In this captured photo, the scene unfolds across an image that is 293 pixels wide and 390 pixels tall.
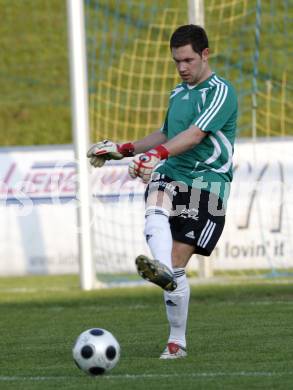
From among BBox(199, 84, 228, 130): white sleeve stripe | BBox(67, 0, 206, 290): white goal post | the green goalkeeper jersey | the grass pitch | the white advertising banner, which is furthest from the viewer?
the white advertising banner

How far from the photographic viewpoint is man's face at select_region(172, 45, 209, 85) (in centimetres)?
733

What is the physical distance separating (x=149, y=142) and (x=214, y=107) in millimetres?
684

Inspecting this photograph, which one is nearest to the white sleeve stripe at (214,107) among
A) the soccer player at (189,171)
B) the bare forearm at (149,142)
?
the soccer player at (189,171)

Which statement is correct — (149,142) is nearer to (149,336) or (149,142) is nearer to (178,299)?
(178,299)

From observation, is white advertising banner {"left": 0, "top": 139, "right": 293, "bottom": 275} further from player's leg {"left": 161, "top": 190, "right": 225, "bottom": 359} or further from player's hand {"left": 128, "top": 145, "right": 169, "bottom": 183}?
player's hand {"left": 128, "top": 145, "right": 169, "bottom": 183}

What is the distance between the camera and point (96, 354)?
6.46 m

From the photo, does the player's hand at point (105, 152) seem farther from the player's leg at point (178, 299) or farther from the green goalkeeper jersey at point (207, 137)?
the player's leg at point (178, 299)

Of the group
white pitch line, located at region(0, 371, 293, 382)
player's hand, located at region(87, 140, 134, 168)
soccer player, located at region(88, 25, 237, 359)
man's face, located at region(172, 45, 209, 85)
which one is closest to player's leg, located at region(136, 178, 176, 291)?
soccer player, located at region(88, 25, 237, 359)

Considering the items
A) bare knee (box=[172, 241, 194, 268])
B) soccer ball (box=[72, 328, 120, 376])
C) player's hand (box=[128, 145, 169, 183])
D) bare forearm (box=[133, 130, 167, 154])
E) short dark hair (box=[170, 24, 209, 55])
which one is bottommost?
soccer ball (box=[72, 328, 120, 376])

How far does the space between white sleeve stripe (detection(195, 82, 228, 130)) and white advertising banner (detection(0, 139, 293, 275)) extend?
6162 mm

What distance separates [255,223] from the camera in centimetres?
1459

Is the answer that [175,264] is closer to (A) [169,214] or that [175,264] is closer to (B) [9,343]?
(A) [169,214]

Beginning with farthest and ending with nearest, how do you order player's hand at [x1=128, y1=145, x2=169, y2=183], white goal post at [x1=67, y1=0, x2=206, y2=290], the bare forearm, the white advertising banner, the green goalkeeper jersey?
the white advertising banner, white goal post at [x1=67, y1=0, x2=206, y2=290], the bare forearm, the green goalkeeper jersey, player's hand at [x1=128, y1=145, x2=169, y2=183]

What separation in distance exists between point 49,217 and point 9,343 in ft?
23.6
